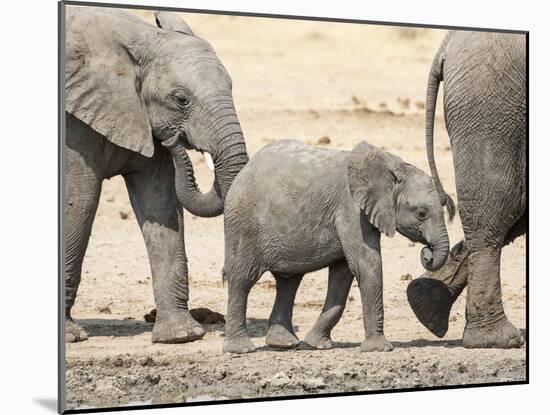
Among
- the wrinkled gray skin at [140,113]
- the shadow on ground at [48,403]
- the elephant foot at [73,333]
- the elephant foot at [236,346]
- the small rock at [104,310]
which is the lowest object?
the shadow on ground at [48,403]

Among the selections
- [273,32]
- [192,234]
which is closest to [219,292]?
[192,234]

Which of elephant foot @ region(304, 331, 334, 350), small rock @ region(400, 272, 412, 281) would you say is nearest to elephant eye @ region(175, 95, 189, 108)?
elephant foot @ region(304, 331, 334, 350)

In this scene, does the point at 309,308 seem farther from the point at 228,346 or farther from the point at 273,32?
the point at 273,32

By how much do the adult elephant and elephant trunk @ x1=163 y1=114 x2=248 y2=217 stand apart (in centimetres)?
120

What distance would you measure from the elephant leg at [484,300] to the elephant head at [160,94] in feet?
4.86

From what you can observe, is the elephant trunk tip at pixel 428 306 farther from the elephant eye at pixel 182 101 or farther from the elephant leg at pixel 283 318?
the elephant eye at pixel 182 101

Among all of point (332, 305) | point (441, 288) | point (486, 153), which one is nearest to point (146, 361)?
point (332, 305)

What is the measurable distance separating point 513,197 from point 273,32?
210 inches

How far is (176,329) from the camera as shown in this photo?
837 centimetres

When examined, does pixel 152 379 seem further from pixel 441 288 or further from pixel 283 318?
pixel 441 288

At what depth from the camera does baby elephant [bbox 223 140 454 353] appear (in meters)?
8.06

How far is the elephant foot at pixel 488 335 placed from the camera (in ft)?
28.6

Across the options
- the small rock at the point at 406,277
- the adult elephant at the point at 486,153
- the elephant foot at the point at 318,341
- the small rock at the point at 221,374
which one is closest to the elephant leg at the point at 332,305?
the elephant foot at the point at 318,341

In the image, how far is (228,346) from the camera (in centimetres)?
813
